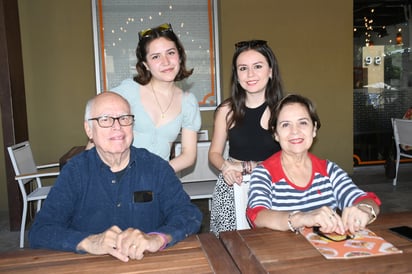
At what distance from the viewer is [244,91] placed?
2.31 meters

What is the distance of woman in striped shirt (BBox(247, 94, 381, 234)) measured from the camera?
1.74 m

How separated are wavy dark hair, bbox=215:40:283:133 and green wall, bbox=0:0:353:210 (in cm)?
336

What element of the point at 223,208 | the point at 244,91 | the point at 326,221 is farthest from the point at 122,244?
the point at 244,91

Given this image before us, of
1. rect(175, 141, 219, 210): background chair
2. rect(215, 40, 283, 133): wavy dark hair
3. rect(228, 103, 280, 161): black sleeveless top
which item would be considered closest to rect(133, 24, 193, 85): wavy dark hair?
rect(215, 40, 283, 133): wavy dark hair

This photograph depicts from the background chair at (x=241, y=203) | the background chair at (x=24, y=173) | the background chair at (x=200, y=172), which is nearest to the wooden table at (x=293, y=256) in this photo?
the background chair at (x=241, y=203)

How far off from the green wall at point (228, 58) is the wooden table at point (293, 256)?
424cm

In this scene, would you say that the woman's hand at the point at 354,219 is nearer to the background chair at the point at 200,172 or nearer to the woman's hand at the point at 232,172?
the woman's hand at the point at 232,172

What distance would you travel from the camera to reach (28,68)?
17.0 feet

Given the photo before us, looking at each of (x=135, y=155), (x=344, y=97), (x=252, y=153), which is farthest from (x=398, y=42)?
(x=135, y=155)

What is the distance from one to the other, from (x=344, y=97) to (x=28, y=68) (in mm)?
4491

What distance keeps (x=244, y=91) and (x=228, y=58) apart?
11.1ft

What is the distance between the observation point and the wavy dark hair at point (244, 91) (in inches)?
86.0

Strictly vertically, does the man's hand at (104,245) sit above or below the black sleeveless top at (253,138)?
below

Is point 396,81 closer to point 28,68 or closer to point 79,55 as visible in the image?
point 79,55
